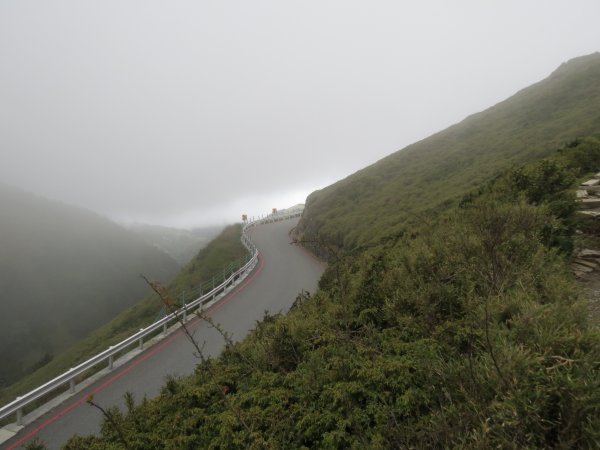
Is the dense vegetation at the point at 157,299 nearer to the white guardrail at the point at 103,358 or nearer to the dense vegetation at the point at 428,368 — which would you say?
the white guardrail at the point at 103,358

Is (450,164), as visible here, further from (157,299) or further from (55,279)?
(55,279)

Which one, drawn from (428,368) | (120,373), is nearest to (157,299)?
(120,373)

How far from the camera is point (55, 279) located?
454 ft

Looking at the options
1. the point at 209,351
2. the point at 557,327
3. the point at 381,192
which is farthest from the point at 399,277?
the point at 381,192

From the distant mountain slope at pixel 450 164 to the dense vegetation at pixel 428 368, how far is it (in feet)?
30.4

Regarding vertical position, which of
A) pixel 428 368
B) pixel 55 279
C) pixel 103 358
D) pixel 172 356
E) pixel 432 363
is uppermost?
pixel 55 279

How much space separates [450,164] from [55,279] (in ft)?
559

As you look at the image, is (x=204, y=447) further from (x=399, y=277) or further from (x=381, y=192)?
(x=381, y=192)

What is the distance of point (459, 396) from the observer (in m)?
3.04

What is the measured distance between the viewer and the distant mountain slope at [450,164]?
1831 centimetres

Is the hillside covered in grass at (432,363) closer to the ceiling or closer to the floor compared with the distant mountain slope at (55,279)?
closer to the floor

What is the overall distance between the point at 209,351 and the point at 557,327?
30.7 feet

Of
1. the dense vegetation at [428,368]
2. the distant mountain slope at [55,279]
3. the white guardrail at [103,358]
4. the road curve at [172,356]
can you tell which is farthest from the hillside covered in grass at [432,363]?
the distant mountain slope at [55,279]

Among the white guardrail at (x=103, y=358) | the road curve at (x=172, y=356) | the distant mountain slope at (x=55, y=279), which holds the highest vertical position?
the distant mountain slope at (x=55, y=279)
